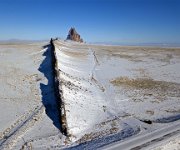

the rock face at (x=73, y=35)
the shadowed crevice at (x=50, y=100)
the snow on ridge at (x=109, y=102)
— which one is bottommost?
the snow on ridge at (x=109, y=102)

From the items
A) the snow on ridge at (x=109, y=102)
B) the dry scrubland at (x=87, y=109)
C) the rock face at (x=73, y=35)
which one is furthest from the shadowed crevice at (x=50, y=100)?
the rock face at (x=73, y=35)

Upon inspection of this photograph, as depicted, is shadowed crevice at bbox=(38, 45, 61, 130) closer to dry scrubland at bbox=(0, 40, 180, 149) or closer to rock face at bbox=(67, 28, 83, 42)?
dry scrubland at bbox=(0, 40, 180, 149)

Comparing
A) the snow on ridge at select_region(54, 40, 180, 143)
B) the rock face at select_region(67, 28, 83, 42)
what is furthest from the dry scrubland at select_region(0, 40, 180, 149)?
the rock face at select_region(67, 28, 83, 42)

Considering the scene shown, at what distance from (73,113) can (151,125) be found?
5.39 m

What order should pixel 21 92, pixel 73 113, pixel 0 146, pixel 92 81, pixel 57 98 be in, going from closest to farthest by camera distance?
pixel 0 146
pixel 73 113
pixel 57 98
pixel 21 92
pixel 92 81

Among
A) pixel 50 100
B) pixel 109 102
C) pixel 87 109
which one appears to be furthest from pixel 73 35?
pixel 87 109

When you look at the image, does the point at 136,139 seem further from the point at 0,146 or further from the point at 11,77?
the point at 11,77

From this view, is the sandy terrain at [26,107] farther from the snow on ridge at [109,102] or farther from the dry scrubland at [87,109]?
the snow on ridge at [109,102]

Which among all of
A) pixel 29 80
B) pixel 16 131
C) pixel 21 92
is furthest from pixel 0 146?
pixel 29 80

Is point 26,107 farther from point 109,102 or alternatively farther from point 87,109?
point 109,102

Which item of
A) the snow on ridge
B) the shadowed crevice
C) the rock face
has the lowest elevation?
the snow on ridge

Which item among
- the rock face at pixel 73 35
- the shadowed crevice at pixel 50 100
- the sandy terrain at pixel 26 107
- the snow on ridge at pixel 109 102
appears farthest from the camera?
the rock face at pixel 73 35

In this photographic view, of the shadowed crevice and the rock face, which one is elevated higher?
the rock face

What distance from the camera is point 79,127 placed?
63.1ft
